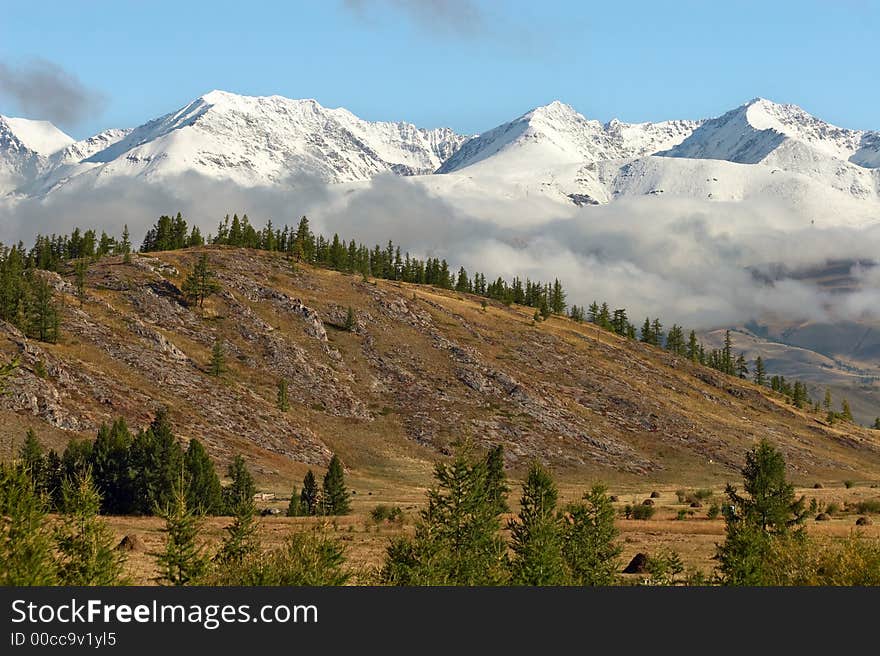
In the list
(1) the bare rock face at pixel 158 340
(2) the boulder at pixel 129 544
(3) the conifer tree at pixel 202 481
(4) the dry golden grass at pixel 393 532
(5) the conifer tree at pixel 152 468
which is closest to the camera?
(2) the boulder at pixel 129 544

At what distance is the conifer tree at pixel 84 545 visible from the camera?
37281 mm

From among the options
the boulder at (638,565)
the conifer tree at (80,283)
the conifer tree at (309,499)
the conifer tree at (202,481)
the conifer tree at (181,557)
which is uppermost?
the conifer tree at (80,283)

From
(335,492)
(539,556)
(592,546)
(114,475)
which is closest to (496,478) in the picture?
(335,492)

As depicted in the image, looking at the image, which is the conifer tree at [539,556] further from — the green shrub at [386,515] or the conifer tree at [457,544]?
the green shrub at [386,515]

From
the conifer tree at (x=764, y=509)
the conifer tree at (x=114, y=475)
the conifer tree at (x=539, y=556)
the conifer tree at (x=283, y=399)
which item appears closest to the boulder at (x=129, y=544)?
the conifer tree at (x=114, y=475)

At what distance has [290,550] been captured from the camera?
38.4 meters

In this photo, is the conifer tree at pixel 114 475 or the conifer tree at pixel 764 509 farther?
the conifer tree at pixel 114 475

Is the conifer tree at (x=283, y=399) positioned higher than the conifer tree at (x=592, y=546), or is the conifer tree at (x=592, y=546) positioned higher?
the conifer tree at (x=592, y=546)

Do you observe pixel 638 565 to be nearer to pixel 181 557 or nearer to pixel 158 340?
pixel 181 557

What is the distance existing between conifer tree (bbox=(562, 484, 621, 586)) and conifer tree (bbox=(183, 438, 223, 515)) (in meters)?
44.3

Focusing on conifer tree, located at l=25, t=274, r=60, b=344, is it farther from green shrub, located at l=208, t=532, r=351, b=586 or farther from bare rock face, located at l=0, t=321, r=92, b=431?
green shrub, located at l=208, t=532, r=351, b=586

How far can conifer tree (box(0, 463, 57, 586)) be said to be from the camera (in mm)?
33562

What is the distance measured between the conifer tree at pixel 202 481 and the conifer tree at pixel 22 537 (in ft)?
160

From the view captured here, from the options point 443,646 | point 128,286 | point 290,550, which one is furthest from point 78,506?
point 128,286
